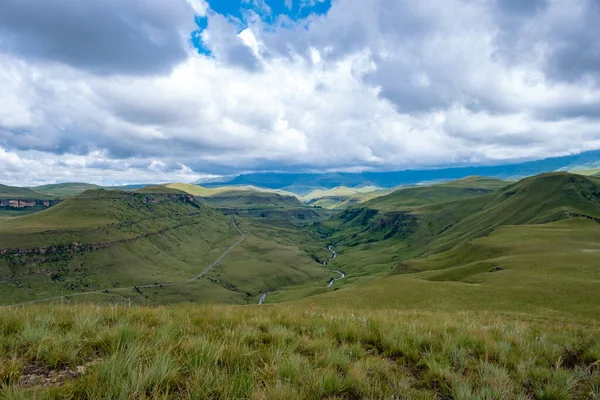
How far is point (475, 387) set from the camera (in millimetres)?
6531

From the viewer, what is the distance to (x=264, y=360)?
6.91 m

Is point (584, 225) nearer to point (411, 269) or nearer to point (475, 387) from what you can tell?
point (411, 269)

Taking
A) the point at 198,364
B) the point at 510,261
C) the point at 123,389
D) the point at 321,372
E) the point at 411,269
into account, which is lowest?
the point at 411,269

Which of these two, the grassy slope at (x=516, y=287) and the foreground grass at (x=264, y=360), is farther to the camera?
the grassy slope at (x=516, y=287)

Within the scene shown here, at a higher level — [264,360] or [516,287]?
[264,360]

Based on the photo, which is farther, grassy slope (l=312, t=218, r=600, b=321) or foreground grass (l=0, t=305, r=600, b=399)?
grassy slope (l=312, t=218, r=600, b=321)

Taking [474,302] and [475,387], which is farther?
[474,302]

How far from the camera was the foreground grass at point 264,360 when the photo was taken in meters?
5.27

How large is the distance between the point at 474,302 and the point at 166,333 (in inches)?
2263

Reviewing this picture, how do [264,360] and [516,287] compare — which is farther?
[516,287]

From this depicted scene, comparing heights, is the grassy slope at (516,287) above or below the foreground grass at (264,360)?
below

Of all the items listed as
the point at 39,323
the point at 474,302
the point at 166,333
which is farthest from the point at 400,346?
the point at 474,302

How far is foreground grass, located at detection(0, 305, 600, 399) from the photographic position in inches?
207

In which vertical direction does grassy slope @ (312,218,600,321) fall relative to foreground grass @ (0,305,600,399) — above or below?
below
